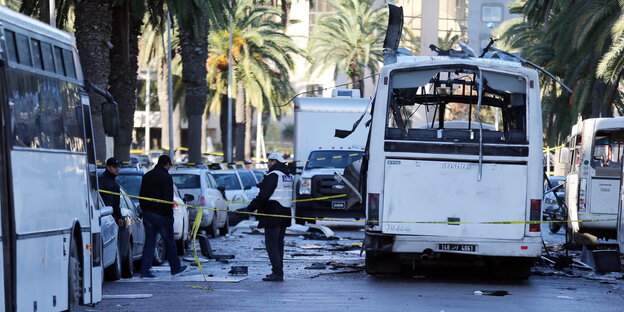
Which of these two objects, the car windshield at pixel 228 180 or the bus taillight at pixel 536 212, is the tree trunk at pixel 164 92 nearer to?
the car windshield at pixel 228 180

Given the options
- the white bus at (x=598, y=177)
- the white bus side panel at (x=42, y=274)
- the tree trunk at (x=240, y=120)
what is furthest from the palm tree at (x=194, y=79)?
the white bus side panel at (x=42, y=274)

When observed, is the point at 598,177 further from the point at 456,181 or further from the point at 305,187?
the point at 305,187

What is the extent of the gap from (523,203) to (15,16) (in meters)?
8.54

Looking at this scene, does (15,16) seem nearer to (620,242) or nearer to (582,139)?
(620,242)

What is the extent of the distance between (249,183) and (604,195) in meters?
15.3

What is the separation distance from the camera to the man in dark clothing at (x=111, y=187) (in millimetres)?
16500

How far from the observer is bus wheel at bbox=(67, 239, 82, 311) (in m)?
10.7

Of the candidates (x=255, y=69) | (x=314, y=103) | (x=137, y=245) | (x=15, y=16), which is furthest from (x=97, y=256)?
(x=255, y=69)

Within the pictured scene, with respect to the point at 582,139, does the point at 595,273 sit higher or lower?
lower

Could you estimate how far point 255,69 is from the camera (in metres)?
55.3

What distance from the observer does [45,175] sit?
996cm

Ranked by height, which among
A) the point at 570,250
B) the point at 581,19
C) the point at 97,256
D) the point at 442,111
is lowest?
the point at 570,250

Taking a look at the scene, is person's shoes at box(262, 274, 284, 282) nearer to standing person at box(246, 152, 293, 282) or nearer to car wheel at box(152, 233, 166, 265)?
standing person at box(246, 152, 293, 282)

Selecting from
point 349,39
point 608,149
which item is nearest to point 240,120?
point 349,39
